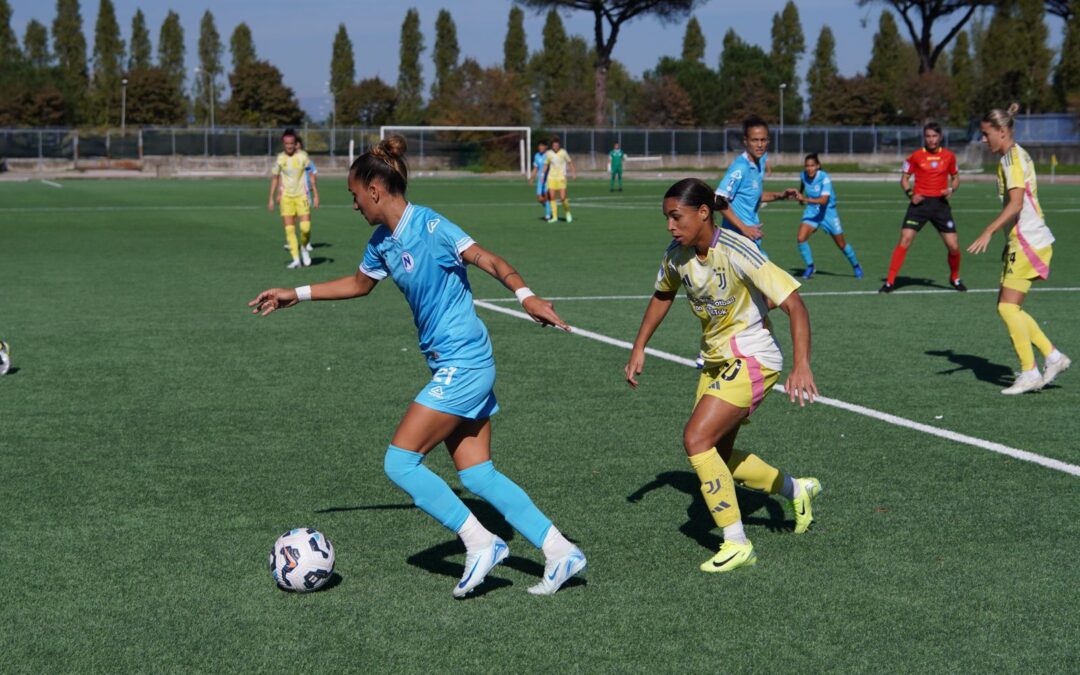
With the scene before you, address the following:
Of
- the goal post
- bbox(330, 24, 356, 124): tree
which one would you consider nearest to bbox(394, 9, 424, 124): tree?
bbox(330, 24, 356, 124): tree

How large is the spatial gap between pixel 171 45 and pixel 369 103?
3291 cm

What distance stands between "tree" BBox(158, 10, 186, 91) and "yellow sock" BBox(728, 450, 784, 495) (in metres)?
131

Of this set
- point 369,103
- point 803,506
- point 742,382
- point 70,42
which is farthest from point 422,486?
point 70,42

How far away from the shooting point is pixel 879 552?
6035mm

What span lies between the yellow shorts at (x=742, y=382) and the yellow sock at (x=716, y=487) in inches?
10.2

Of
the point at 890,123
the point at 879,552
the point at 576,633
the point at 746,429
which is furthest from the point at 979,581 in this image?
the point at 890,123

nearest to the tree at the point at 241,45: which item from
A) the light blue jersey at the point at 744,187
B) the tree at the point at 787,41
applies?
the tree at the point at 787,41

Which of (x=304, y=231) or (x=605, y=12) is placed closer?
(x=304, y=231)

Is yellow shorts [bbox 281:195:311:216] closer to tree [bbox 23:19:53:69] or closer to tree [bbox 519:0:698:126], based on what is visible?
tree [bbox 519:0:698:126]

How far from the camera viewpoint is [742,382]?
5.86m

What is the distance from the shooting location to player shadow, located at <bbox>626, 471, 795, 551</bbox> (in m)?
6.38

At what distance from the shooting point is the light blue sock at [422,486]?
5367 millimetres

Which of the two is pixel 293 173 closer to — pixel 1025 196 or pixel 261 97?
pixel 1025 196

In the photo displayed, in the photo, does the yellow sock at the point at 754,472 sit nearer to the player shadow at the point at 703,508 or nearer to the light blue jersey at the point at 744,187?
the player shadow at the point at 703,508
